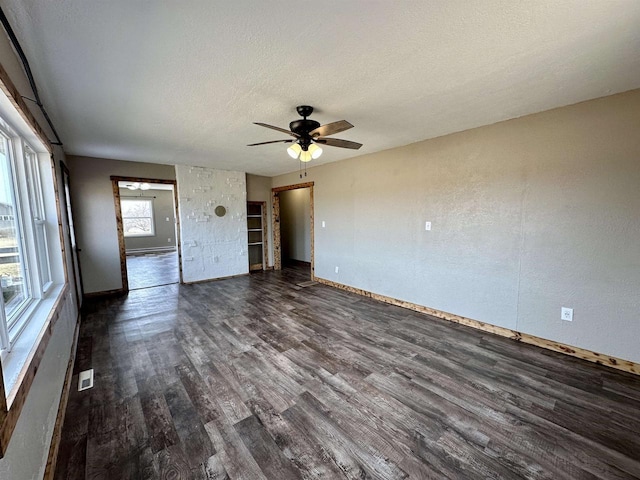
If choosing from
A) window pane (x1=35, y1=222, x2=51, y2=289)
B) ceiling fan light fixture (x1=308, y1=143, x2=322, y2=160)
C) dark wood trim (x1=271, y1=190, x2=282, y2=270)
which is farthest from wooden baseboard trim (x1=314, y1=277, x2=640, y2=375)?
window pane (x1=35, y1=222, x2=51, y2=289)

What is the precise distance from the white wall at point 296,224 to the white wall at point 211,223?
74.7 inches

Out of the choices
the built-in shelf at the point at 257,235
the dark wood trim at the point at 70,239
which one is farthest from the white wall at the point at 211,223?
the dark wood trim at the point at 70,239

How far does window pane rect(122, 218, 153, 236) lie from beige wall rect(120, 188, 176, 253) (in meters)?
0.21

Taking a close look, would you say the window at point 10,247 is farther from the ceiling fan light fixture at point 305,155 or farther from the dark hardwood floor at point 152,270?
the dark hardwood floor at point 152,270

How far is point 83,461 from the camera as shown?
5.06ft

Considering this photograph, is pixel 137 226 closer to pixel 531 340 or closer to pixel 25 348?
pixel 25 348

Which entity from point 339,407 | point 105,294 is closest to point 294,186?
point 105,294

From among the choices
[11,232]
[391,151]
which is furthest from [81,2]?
[391,151]

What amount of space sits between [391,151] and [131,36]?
11.4 ft

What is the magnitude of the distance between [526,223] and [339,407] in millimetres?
2825

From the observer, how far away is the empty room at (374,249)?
58.1 inches

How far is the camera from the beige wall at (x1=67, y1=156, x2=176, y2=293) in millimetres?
4508

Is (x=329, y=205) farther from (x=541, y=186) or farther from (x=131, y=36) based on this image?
(x=131, y=36)

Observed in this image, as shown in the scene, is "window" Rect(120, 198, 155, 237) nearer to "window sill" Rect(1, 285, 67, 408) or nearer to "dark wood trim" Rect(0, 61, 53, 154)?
"dark wood trim" Rect(0, 61, 53, 154)
